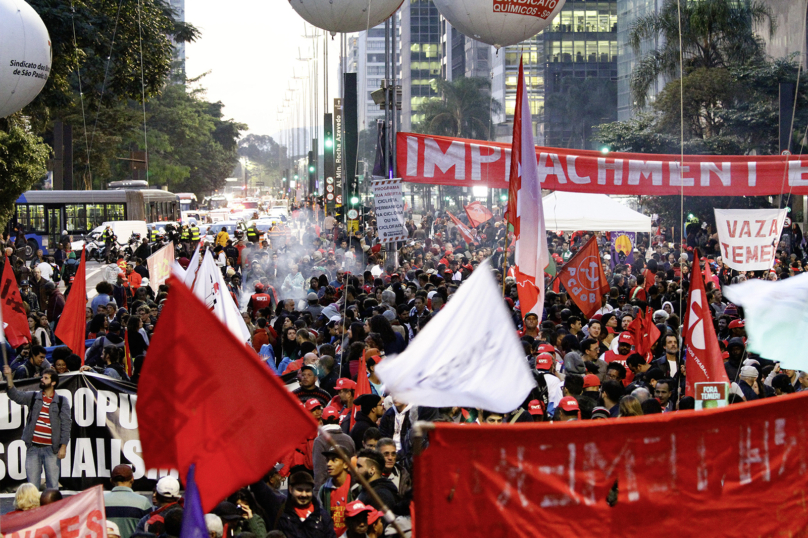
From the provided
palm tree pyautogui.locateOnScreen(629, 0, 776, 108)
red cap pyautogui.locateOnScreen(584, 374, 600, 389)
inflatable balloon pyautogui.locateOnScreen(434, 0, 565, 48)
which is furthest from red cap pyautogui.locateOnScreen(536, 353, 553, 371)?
palm tree pyautogui.locateOnScreen(629, 0, 776, 108)

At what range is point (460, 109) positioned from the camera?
79.3 meters

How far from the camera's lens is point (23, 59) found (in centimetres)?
1013

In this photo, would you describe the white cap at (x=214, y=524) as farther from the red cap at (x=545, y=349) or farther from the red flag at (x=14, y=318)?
the red flag at (x=14, y=318)

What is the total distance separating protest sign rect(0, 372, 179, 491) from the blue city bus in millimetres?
30575

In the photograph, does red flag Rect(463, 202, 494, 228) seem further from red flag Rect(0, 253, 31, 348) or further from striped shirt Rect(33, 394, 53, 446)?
striped shirt Rect(33, 394, 53, 446)

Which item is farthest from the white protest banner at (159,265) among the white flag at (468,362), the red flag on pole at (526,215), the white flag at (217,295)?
the white flag at (468,362)

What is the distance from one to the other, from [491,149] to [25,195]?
1303 inches

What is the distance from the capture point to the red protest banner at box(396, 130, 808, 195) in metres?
9.69

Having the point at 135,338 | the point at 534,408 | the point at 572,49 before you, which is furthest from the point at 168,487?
the point at 572,49

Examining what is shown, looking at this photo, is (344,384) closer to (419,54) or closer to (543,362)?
(543,362)

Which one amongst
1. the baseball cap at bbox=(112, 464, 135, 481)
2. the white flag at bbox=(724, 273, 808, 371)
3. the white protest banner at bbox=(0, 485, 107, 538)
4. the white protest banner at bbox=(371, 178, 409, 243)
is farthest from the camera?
the white protest banner at bbox=(371, 178, 409, 243)

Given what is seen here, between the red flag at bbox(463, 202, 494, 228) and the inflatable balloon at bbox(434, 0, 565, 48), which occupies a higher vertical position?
the inflatable balloon at bbox(434, 0, 565, 48)

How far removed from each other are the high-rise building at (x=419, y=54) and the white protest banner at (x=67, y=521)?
12115 cm

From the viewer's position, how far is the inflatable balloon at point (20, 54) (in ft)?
32.3
